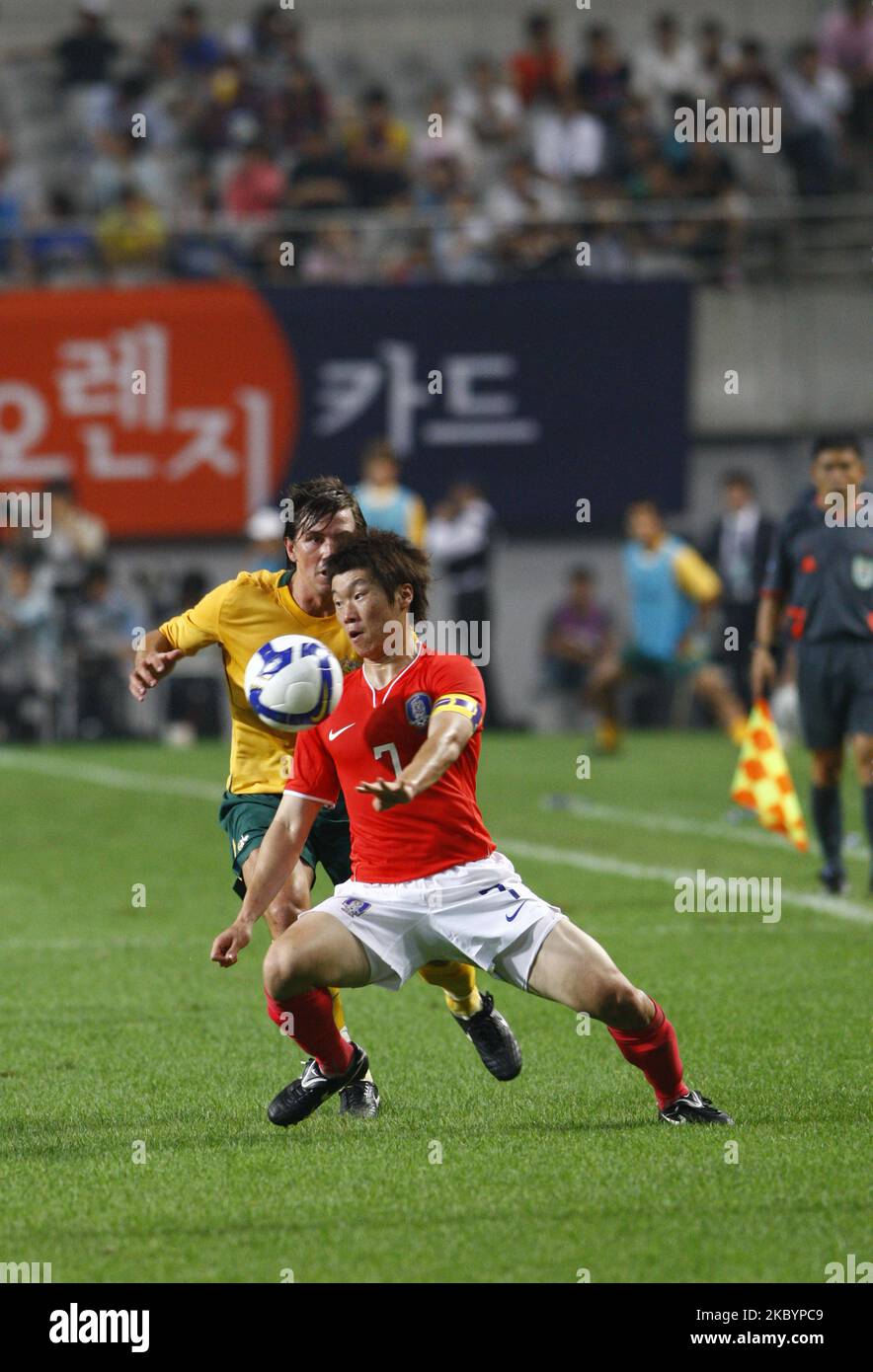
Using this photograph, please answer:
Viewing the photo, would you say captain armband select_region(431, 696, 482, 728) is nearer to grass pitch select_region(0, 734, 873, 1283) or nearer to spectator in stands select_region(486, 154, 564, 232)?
grass pitch select_region(0, 734, 873, 1283)

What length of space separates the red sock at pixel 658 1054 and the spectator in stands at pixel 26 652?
15.2m

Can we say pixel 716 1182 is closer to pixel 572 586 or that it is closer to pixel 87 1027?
pixel 87 1027

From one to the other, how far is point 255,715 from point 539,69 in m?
18.4

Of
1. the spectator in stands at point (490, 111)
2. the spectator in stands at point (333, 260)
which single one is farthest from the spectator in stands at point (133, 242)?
the spectator in stands at point (490, 111)

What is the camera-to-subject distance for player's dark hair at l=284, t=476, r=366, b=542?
20.6 feet

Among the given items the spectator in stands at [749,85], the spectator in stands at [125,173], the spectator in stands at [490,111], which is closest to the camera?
the spectator in stands at [749,85]

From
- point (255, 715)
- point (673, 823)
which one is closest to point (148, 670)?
point (255, 715)

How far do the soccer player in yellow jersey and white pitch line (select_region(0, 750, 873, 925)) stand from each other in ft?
12.8

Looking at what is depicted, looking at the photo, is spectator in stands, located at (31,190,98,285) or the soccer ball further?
spectator in stands, located at (31,190,98,285)

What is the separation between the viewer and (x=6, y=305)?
70.6 ft

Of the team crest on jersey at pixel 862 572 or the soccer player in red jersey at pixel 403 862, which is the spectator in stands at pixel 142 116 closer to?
the team crest on jersey at pixel 862 572

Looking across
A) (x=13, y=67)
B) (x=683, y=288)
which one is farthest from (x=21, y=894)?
(x=13, y=67)

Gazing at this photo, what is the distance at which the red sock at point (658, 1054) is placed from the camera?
5.84 meters

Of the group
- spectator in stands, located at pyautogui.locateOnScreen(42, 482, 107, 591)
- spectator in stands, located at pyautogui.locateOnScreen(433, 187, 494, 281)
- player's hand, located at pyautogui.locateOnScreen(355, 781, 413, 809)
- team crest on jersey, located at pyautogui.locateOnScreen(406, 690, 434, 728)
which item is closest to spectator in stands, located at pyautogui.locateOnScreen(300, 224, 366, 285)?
spectator in stands, located at pyautogui.locateOnScreen(433, 187, 494, 281)
